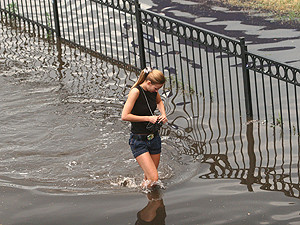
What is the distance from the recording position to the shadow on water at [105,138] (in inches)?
318

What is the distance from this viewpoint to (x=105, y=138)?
9453 millimetres

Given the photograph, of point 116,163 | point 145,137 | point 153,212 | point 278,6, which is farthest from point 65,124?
point 278,6

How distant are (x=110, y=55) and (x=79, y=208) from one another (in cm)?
609

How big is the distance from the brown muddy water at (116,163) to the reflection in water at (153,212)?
1cm

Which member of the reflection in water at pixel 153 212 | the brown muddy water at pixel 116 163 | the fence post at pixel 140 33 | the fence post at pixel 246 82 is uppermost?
the fence post at pixel 140 33

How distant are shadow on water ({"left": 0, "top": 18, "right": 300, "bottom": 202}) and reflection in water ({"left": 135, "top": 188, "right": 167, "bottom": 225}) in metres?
0.37

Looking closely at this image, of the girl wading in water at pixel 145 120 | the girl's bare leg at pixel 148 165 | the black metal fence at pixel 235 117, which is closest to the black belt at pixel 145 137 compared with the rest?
the girl wading in water at pixel 145 120

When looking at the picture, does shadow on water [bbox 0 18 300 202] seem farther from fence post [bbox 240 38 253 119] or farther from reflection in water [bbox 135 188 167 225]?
reflection in water [bbox 135 188 167 225]

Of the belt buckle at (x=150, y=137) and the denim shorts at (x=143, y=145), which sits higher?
the belt buckle at (x=150, y=137)

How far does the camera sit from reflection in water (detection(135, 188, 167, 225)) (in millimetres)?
7000

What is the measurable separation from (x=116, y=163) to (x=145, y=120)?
4.85 feet

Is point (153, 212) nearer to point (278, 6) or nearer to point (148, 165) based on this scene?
point (148, 165)

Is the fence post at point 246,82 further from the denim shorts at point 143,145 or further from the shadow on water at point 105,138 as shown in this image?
the denim shorts at point 143,145

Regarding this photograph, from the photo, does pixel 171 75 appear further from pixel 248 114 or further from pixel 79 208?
pixel 79 208
